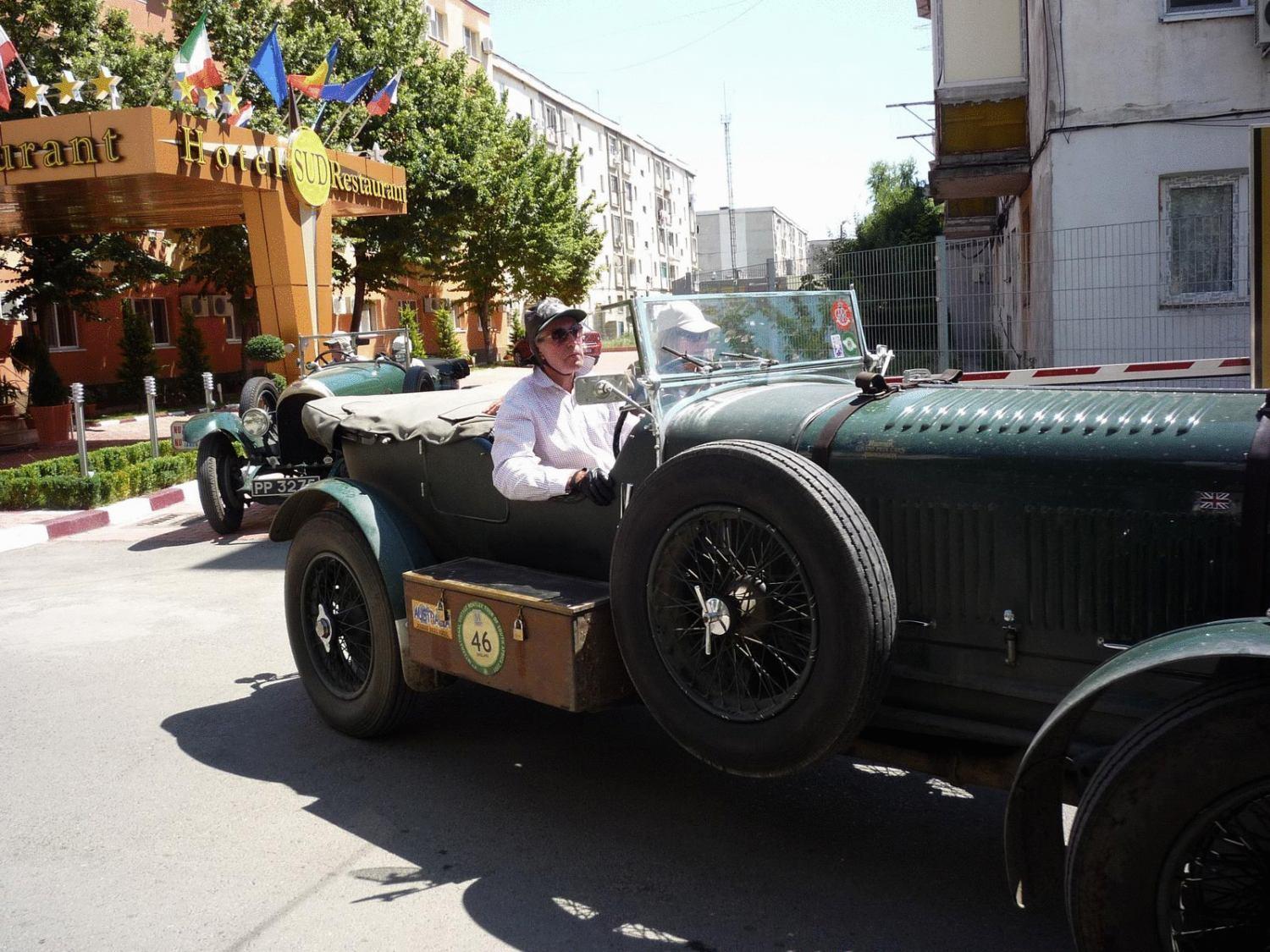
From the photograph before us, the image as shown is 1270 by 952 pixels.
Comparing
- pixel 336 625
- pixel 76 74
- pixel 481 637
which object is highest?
pixel 76 74

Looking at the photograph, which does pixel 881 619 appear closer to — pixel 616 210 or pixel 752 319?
pixel 752 319

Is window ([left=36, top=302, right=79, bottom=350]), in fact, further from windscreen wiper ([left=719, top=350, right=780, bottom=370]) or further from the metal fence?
windscreen wiper ([left=719, top=350, right=780, bottom=370])

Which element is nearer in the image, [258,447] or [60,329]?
[258,447]

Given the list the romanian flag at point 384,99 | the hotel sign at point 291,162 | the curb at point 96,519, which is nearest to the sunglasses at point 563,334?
the curb at point 96,519

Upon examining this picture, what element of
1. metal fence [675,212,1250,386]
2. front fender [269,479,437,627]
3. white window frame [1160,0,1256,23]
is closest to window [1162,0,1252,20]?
white window frame [1160,0,1256,23]

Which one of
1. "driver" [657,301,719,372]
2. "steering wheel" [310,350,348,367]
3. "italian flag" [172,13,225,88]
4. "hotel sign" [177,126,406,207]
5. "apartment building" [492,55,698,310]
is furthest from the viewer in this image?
"apartment building" [492,55,698,310]

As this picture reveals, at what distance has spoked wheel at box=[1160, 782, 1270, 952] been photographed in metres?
2.22

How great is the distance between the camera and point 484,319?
38469 millimetres

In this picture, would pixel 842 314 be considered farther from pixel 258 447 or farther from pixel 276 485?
pixel 258 447

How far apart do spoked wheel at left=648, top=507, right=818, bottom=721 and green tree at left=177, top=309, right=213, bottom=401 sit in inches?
969

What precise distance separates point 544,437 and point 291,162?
13908mm

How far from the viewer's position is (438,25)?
1794 inches

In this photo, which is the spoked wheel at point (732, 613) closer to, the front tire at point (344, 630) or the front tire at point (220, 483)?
the front tire at point (344, 630)

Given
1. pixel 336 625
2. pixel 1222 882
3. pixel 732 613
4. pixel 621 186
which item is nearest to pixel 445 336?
pixel 621 186
